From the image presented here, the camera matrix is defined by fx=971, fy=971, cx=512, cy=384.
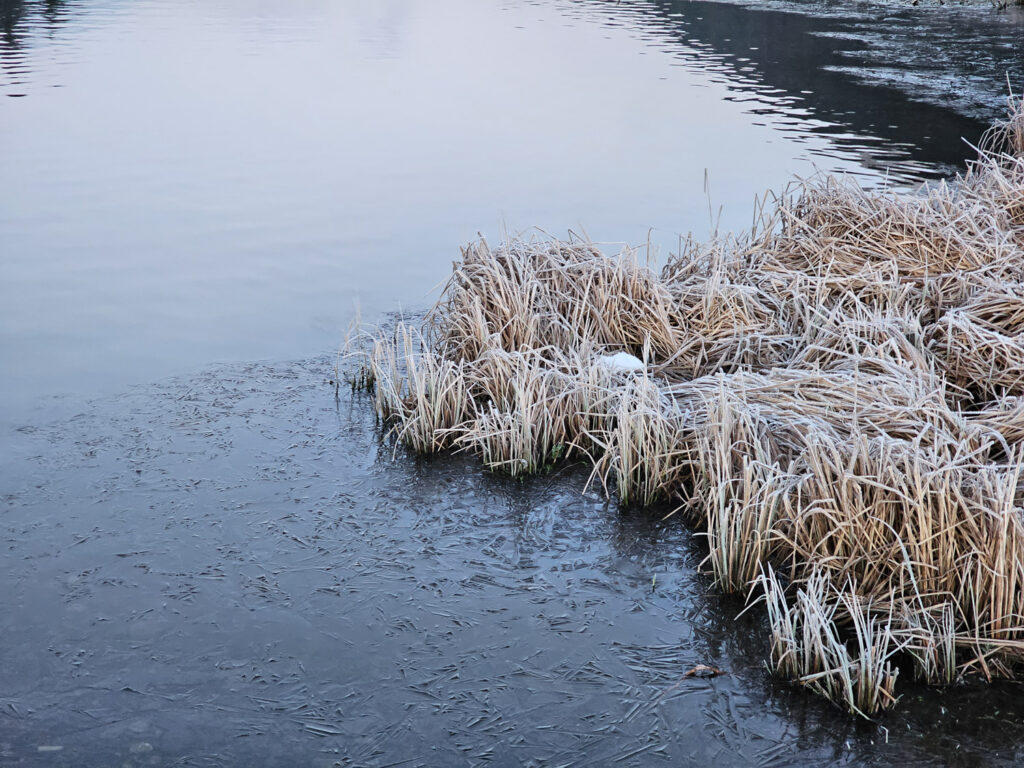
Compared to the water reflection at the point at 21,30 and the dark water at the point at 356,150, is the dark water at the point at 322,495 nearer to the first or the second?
the dark water at the point at 356,150

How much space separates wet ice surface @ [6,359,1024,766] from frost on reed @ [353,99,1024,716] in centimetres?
25

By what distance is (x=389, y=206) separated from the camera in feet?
42.7

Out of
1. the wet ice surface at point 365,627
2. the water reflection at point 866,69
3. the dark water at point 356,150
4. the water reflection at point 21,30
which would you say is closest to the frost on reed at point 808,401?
the wet ice surface at point 365,627

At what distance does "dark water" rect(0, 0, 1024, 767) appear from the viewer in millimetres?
4043

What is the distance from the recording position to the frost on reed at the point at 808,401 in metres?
4.31

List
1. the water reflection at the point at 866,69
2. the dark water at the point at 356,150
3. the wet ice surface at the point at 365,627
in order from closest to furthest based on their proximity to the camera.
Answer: the wet ice surface at the point at 365,627 → the dark water at the point at 356,150 → the water reflection at the point at 866,69

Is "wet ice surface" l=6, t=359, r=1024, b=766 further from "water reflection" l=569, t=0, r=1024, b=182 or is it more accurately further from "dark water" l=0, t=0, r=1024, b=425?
"water reflection" l=569, t=0, r=1024, b=182

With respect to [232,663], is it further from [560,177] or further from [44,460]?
[560,177]

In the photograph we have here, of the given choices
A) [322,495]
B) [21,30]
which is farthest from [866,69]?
[21,30]

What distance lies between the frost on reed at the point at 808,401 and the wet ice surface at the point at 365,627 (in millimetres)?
250

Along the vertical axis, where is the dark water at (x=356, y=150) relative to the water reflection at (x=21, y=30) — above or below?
below

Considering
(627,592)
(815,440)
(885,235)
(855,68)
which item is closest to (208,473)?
(627,592)

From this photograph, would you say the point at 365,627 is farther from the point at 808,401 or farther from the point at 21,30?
the point at 21,30

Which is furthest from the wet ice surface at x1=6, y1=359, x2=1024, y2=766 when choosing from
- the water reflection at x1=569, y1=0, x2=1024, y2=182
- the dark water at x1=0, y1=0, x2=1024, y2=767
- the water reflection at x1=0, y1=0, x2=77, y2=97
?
the water reflection at x1=0, y1=0, x2=77, y2=97
